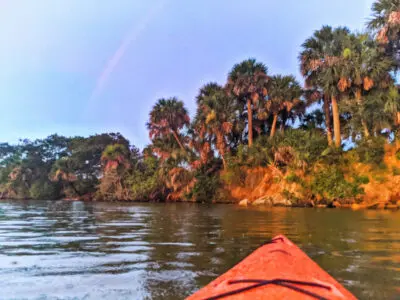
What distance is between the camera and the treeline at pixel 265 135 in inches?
1091

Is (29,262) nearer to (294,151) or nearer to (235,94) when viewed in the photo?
(294,151)

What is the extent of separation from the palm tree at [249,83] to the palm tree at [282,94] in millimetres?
934

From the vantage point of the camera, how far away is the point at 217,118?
36156mm

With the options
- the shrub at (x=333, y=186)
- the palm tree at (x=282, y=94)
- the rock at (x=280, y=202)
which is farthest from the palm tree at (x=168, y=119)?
the shrub at (x=333, y=186)

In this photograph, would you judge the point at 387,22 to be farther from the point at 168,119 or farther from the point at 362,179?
the point at 168,119

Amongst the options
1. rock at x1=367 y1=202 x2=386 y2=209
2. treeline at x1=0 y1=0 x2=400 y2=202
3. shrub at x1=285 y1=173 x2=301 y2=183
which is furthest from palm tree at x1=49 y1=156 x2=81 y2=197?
rock at x1=367 y1=202 x2=386 y2=209

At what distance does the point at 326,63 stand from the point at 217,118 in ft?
36.2

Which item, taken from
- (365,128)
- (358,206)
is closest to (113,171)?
(365,128)

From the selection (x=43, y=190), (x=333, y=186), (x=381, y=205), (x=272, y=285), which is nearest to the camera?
(x=272, y=285)

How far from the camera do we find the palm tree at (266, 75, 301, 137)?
34.2 meters

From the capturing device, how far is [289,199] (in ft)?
96.0

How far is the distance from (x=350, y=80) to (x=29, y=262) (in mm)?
27547

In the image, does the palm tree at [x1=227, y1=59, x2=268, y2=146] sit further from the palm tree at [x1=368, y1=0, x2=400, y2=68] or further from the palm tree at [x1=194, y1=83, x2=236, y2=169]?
the palm tree at [x1=368, y1=0, x2=400, y2=68]

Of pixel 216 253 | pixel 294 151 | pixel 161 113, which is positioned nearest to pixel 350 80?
pixel 294 151
